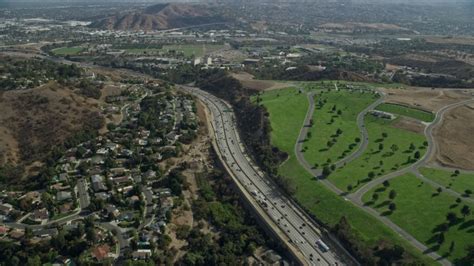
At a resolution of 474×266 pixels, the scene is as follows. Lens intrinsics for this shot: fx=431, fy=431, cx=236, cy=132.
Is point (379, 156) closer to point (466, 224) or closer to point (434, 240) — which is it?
point (466, 224)

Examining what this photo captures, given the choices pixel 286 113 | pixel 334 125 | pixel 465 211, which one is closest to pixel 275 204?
pixel 465 211

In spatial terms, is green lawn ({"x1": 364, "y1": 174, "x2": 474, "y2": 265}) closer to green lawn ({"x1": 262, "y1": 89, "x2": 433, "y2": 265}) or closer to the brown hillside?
green lawn ({"x1": 262, "y1": 89, "x2": 433, "y2": 265})

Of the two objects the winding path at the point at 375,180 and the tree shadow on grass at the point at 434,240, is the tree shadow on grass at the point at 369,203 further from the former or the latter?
the tree shadow on grass at the point at 434,240

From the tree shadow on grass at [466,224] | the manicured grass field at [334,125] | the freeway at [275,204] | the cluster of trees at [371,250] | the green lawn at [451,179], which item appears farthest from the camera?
the manicured grass field at [334,125]

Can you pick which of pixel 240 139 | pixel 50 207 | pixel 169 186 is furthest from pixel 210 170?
pixel 50 207

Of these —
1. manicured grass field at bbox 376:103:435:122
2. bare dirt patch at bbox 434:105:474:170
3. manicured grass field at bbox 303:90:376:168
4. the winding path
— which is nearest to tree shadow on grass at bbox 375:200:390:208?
the winding path

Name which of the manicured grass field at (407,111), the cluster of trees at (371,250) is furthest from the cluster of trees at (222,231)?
the manicured grass field at (407,111)

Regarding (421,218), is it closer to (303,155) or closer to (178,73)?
(303,155)
